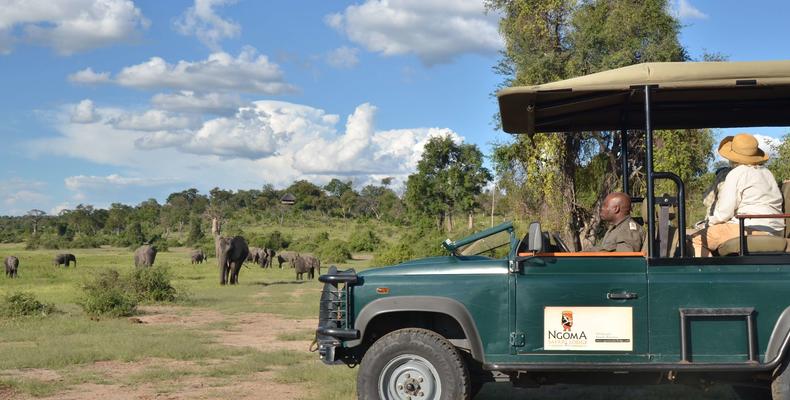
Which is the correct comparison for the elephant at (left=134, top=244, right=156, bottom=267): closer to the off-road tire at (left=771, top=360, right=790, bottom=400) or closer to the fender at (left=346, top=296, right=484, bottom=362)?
the fender at (left=346, top=296, right=484, bottom=362)

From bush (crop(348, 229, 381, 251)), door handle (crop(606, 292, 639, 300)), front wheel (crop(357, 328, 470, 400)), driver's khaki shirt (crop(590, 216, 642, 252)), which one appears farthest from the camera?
bush (crop(348, 229, 381, 251))

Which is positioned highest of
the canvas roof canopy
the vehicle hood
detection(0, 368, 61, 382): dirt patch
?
the canvas roof canopy

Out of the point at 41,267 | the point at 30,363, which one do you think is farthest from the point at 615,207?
the point at 41,267

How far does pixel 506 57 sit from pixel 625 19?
3.48 m

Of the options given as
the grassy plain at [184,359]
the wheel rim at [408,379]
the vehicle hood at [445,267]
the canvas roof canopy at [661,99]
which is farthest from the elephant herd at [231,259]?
the wheel rim at [408,379]

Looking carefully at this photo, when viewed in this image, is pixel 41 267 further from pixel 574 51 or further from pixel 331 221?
pixel 331 221

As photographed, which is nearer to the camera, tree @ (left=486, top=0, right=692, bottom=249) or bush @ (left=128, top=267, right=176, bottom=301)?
bush @ (left=128, top=267, right=176, bottom=301)

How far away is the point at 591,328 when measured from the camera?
5965 mm

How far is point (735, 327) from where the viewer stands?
5871 millimetres

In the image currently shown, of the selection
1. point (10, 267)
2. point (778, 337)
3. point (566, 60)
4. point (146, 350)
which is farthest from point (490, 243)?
point (10, 267)

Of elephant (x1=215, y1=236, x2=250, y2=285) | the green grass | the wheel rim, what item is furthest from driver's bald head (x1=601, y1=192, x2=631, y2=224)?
elephant (x1=215, y1=236, x2=250, y2=285)

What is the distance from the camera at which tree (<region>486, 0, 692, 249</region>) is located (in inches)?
889

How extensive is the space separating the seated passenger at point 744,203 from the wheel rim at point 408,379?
221 centimetres

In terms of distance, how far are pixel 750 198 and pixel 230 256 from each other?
22.0m
